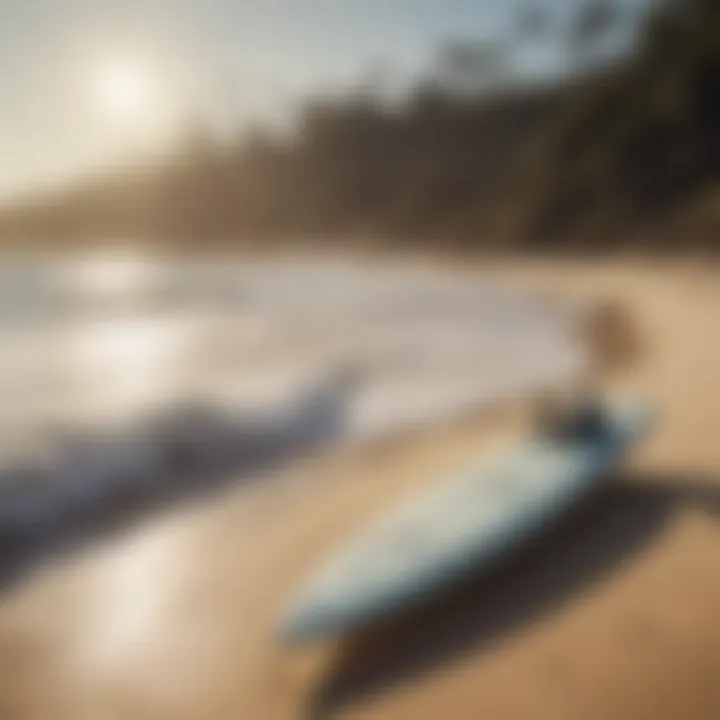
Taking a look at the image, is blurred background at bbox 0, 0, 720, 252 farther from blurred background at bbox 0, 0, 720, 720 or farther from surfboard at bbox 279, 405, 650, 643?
surfboard at bbox 279, 405, 650, 643

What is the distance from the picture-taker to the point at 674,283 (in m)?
1.55

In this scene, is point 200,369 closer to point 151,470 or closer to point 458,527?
point 151,470

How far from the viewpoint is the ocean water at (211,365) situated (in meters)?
1.23

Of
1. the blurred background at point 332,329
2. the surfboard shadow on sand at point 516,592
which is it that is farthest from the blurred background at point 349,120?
the surfboard shadow on sand at point 516,592

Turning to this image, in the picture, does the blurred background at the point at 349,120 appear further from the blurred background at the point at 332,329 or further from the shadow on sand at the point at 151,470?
the shadow on sand at the point at 151,470

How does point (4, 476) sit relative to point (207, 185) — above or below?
below

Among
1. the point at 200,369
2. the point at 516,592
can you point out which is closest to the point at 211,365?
the point at 200,369

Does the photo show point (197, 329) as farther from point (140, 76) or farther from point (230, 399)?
point (140, 76)

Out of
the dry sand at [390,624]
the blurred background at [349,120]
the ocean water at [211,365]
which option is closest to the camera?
the dry sand at [390,624]

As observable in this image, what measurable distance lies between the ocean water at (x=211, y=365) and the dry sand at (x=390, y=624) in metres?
0.13

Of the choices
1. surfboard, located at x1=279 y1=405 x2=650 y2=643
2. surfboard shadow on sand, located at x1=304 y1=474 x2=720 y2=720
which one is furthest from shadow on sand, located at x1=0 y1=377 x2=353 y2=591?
surfboard shadow on sand, located at x1=304 y1=474 x2=720 y2=720

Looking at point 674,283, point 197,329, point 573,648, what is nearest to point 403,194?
point 197,329

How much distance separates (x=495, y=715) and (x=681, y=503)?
46 centimetres

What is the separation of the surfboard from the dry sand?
0.09 feet
